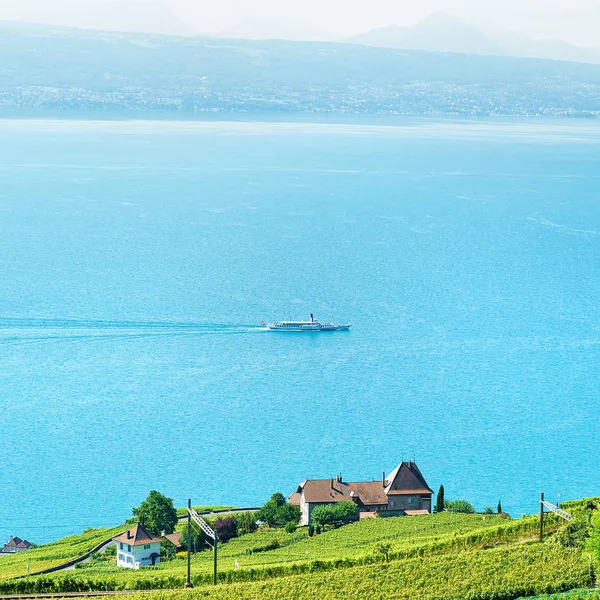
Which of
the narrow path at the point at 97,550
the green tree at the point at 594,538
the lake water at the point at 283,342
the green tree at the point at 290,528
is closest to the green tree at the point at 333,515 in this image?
the green tree at the point at 290,528

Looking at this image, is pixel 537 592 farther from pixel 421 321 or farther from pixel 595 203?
pixel 595 203

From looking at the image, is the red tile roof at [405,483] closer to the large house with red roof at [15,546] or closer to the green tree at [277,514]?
the green tree at [277,514]

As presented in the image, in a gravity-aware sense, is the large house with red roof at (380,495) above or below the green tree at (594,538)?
below

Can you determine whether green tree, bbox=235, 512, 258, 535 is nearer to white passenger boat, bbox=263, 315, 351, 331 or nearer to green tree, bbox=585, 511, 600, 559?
green tree, bbox=585, 511, 600, 559

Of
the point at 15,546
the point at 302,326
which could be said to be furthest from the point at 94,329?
the point at 15,546

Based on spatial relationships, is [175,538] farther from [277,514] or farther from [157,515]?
[277,514]

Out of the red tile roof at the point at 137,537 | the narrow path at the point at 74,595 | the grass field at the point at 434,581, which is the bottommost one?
the red tile roof at the point at 137,537
